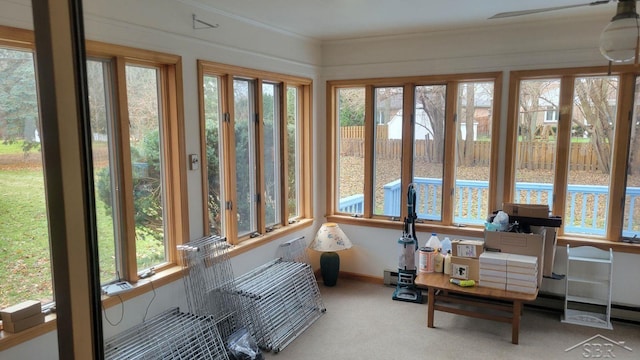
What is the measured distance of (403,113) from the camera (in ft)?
14.6

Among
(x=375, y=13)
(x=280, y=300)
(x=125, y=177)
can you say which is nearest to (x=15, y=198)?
(x=125, y=177)

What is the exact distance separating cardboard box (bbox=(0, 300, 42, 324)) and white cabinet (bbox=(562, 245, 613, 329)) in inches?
155

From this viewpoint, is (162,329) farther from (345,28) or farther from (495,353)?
(345,28)

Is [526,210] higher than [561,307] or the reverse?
higher

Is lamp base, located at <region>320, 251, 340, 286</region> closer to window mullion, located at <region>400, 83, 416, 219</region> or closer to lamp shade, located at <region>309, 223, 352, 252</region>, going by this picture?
lamp shade, located at <region>309, 223, 352, 252</region>

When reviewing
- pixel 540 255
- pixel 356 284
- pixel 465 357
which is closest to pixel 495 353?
pixel 465 357

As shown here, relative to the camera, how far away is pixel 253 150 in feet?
12.9

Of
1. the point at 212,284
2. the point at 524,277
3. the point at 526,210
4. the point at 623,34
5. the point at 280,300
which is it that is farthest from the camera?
the point at 526,210

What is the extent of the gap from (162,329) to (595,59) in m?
4.05

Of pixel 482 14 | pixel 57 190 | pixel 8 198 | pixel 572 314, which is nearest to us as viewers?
pixel 57 190

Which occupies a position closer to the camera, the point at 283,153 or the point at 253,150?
the point at 253,150

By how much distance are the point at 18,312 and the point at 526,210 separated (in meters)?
3.72

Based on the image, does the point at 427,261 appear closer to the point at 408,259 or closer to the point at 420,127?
the point at 408,259

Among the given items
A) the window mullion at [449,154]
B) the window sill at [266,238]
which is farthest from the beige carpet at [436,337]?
the window mullion at [449,154]
